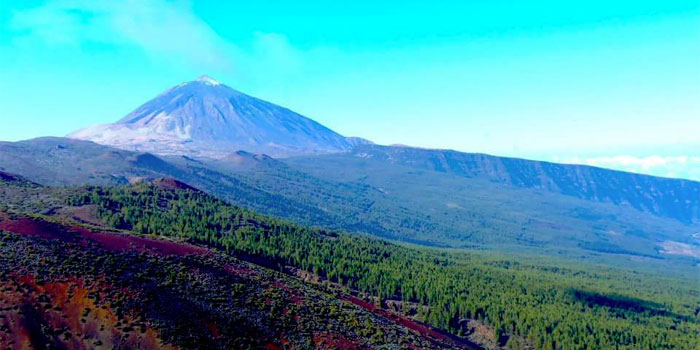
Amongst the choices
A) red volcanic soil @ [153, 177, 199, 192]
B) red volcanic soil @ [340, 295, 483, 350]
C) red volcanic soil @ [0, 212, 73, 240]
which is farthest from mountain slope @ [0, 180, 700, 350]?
red volcanic soil @ [153, 177, 199, 192]

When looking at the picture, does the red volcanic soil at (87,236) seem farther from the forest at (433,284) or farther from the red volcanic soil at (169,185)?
the red volcanic soil at (169,185)

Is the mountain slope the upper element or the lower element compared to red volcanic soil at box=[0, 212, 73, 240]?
lower

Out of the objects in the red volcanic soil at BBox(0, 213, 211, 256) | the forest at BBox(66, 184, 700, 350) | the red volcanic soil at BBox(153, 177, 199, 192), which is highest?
the red volcanic soil at BBox(153, 177, 199, 192)

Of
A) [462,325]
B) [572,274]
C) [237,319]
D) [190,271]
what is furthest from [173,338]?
[572,274]

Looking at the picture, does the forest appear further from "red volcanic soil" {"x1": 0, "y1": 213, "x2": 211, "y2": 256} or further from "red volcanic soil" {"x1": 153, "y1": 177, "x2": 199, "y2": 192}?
"red volcanic soil" {"x1": 0, "y1": 213, "x2": 211, "y2": 256}

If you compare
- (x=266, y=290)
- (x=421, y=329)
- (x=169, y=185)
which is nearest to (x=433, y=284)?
(x=421, y=329)

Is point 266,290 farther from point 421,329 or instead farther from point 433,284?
point 433,284

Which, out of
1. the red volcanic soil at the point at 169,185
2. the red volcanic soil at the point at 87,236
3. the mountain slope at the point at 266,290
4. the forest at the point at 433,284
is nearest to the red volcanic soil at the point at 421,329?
the mountain slope at the point at 266,290

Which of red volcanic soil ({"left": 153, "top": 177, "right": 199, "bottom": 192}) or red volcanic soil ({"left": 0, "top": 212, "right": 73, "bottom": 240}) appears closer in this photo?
red volcanic soil ({"left": 0, "top": 212, "right": 73, "bottom": 240})

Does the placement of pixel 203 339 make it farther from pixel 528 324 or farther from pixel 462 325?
pixel 528 324
